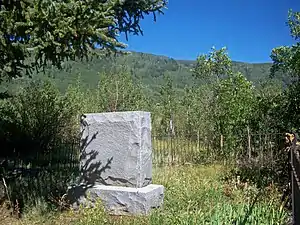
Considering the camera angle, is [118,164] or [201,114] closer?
[118,164]

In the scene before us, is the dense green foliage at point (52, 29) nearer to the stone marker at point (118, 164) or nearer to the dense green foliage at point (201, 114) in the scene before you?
the dense green foliage at point (201, 114)

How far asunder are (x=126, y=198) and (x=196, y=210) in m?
1.55

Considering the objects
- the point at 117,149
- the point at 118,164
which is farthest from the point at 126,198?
the point at 117,149

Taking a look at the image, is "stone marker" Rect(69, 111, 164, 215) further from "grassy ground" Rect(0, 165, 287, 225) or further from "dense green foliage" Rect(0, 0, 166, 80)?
"dense green foliage" Rect(0, 0, 166, 80)

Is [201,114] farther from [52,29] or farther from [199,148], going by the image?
[52,29]

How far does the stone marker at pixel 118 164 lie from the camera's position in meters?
6.72

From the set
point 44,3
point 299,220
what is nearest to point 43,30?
point 44,3

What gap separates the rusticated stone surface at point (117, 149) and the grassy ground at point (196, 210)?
77 cm

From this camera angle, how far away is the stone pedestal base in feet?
21.6

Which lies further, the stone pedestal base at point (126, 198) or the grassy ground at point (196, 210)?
the stone pedestal base at point (126, 198)

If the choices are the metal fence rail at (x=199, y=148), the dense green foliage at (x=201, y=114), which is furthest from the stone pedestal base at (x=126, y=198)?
the metal fence rail at (x=199, y=148)

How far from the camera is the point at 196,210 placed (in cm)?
559

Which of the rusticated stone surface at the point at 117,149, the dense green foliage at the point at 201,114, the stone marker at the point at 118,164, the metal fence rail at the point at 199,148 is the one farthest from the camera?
the metal fence rail at the point at 199,148

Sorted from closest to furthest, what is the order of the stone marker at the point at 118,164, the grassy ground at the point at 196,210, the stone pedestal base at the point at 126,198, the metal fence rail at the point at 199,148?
1. the grassy ground at the point at 196,210
2. the stone pedestal base at the point at 126,198
3. the stone marker at the point at 118,164
4. the metal fence rail at the point at 199,148
